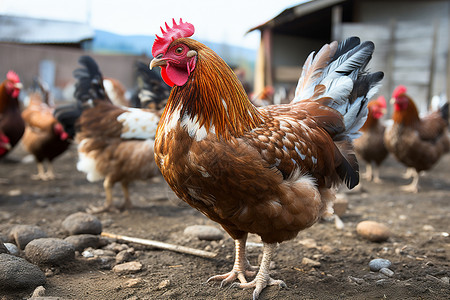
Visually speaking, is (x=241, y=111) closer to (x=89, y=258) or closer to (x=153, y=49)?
(x=153, y=49)

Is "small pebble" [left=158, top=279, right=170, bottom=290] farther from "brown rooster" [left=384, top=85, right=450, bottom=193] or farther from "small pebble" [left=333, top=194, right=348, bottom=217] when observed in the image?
"brown rooster" [left=384, top=85, right=450, bottom=193]

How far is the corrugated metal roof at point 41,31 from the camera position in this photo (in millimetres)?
19219

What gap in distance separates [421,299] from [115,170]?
3.66 m

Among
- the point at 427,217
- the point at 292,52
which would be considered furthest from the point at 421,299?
the point at 292,52

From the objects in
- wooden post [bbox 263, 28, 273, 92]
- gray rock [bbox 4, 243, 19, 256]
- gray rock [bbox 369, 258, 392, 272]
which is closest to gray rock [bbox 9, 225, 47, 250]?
gray rock [bbox 4, 243, 19, 256]

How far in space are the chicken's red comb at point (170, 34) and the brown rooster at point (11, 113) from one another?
479cm

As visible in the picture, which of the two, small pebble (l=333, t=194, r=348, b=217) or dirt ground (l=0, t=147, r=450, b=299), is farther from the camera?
small pebble (l=333, t=194, r=348, b=217)

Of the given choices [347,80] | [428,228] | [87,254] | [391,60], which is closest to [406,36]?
[391,60]

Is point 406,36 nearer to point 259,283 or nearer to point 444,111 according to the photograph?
point 444,111

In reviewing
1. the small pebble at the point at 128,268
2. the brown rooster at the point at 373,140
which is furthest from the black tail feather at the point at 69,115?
the brown rooster at the point at 373,140

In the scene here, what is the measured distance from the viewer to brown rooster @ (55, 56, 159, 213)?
4.70 metres

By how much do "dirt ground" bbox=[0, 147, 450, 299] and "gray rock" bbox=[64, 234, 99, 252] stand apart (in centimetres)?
23

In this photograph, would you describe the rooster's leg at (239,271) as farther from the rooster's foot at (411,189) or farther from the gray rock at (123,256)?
the rooster's foot at (411,189)

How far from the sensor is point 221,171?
2.19m
